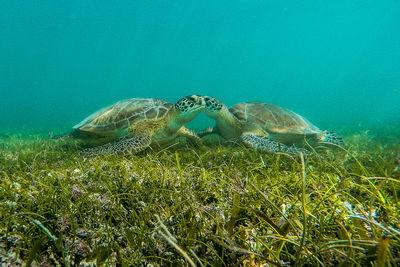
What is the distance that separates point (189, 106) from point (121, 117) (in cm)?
180

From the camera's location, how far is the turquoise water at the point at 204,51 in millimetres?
89625

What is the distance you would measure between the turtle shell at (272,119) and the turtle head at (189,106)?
1.43 m

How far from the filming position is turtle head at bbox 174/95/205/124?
4066mm

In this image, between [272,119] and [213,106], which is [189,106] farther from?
[272,119]

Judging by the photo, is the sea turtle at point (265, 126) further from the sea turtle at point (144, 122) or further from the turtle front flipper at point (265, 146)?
the sea turtle at point (144, 122)

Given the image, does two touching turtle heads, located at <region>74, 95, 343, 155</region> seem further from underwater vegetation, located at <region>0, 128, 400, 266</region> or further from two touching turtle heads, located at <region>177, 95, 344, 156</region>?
underwater vegetation, located at <region>0, 128, 400, 266</region>

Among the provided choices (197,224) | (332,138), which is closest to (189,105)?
(197,224)

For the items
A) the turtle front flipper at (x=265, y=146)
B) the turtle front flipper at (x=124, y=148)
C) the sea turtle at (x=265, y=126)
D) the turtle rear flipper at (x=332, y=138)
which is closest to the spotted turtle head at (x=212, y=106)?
the sea turtle at (x=265, y=126)

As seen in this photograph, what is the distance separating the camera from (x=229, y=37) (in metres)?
116

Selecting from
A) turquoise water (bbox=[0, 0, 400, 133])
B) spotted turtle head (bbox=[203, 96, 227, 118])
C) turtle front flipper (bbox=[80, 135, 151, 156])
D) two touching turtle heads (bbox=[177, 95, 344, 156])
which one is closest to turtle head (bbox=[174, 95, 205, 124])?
spotted turtle head (bbox=[203, 96, 227, 118])

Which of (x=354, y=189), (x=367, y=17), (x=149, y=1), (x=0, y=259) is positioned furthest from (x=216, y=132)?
(x=367, y=17)

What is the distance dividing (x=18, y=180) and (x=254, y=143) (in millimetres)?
3610

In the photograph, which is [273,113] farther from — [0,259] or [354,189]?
[0,259]

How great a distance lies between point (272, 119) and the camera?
5.03 m
